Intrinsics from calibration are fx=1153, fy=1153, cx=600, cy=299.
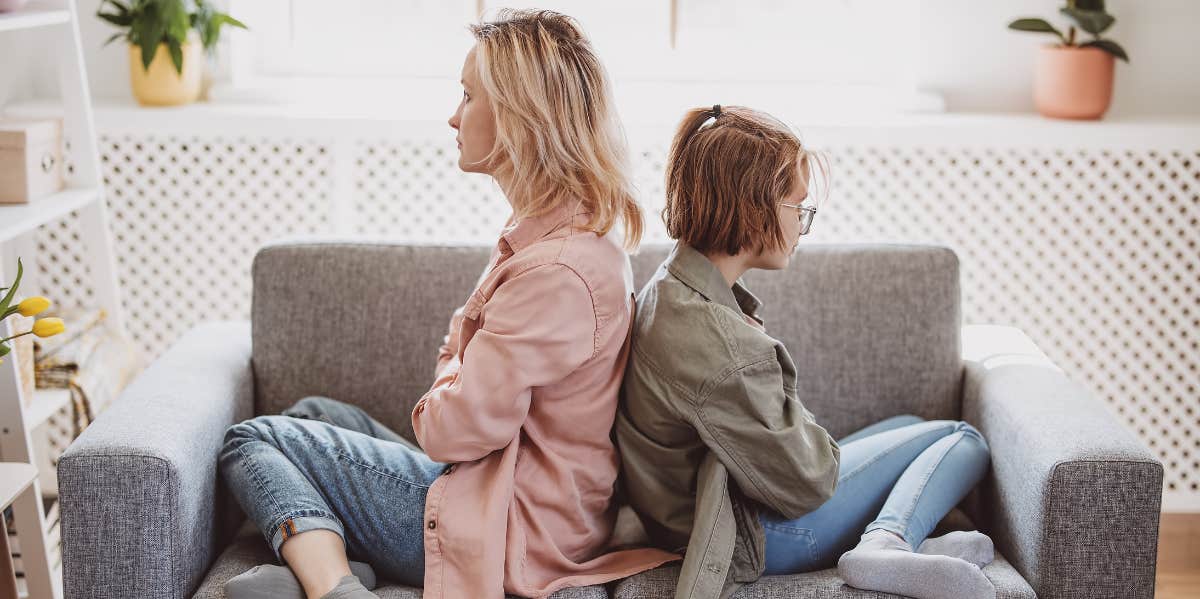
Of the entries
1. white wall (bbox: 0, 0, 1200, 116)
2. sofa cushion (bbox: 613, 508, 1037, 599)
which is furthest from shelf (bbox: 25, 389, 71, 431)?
sofa cushion (bbox: 613, 508, 1037, 599)

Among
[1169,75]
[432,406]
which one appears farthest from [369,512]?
[1169,75]

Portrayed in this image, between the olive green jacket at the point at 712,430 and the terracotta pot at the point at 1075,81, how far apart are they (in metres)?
1.41

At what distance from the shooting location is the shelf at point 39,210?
2.10 meters

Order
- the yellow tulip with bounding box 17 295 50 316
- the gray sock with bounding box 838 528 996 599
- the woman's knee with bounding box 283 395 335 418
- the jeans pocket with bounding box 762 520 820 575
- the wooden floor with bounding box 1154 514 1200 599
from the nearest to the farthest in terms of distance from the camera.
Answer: the yellow tulip with bounding box 17 295 50 316
the gray sock with bounding box 838 528 996 599
the jeans pocket with bounding box 762 520 820 575
the woman's knee with bounding box 283 395 335 418
the wooden floor with bounding box 1154 514 1200 599

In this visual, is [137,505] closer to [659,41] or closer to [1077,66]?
[659,41]

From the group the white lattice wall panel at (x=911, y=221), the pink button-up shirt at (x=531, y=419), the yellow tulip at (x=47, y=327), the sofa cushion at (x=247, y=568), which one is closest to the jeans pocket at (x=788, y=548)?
the pink button-up shirt at (x=531, y=419)

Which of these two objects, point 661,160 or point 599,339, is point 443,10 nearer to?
point 661,160

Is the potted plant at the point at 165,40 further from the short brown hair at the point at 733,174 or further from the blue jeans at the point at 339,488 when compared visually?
the short brown hair at the point at 733,174

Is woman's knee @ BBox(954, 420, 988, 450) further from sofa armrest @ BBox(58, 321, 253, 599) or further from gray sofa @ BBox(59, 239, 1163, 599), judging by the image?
sofa armrest @ BBox(58, 321, 253, 599)

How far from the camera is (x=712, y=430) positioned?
1.65 m

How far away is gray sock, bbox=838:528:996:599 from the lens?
1621 mm

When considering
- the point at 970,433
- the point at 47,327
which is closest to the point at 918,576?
the point at 970,433

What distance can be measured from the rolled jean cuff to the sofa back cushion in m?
0.46

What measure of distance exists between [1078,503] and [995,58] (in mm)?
1542
